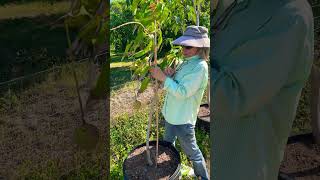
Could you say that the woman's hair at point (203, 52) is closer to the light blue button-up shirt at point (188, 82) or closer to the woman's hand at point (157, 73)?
the light blue button-up shirt at point (188, 82)

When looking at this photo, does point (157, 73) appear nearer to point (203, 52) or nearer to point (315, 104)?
point (203, 52)

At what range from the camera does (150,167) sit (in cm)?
260

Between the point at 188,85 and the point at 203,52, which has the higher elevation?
the point at 203,52

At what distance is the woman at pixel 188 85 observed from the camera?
2.33 metres

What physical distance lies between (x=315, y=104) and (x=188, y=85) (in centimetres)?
72

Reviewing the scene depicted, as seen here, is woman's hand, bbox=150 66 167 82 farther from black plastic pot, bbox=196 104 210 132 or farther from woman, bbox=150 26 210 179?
black plastic pot, bbox=196 104 210 132

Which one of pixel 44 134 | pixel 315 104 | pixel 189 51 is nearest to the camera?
pixel 315 104

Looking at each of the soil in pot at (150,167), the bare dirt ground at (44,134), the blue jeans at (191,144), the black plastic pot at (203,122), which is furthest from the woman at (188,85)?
the black plastic pot at (203,122)

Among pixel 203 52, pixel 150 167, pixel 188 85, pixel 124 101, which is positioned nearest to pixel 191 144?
pixel 150 167

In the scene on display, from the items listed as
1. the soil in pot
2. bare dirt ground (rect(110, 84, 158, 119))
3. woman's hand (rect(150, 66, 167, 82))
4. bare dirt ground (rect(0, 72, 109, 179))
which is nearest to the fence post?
woman's hand (rect(150, 66, 167, 82))

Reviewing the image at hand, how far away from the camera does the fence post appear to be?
5.97 feet

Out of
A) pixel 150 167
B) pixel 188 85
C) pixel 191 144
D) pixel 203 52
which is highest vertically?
pixel 203 52

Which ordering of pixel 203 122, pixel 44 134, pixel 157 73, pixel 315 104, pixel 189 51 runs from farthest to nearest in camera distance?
pixel 203 122 < pixel 44 134 < pixel 189 51 < pixel 157 73 < pixel 315 104

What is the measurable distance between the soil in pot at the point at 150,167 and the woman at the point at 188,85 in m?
0.13
